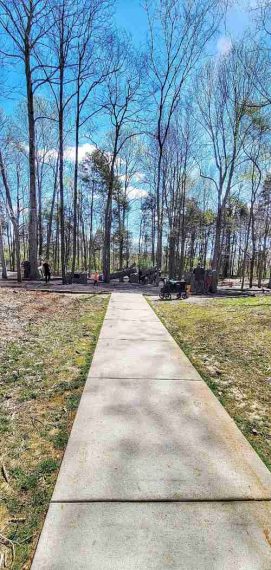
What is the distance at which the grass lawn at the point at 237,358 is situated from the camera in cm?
292

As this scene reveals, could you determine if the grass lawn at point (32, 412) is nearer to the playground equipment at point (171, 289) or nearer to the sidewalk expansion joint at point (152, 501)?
the sidewalk expansion joint at point (152, 501)

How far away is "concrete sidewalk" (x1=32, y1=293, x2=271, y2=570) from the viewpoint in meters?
1.50

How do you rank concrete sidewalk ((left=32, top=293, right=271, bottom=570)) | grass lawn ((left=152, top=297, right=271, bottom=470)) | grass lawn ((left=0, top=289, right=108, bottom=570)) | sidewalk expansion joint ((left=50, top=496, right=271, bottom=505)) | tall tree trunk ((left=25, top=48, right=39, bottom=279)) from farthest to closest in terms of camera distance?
1. tall tree trunk ((left=25, top=48, right=39, bottom=279))
2. grass lawn ((left=152, top=297, right=271, bottom=470))
3. sidewalk expansion joint ((left=50, top=496, right=271, bottom=505))
4. grass lawn ((left=0, top=289, right=108, bottom=570))
5. concrete sidewalk ((left=32, top=293, right=271, bottom=570))

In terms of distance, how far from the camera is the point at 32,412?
290cm

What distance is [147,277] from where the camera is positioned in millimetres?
24781

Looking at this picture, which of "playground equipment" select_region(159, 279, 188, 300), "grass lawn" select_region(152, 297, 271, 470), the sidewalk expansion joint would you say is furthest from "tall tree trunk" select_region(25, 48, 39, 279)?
the sidewalk expansion joint

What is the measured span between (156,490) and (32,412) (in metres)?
1.44

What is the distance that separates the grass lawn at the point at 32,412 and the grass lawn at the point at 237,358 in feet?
4.87

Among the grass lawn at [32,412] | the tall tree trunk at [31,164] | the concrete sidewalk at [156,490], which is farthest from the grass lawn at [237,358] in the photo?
the tall tree trunk at [31,164]

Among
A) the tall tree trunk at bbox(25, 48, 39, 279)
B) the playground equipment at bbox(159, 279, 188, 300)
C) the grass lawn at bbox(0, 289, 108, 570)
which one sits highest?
the tall tree trunk at bbox(25, 48, 39, 279)

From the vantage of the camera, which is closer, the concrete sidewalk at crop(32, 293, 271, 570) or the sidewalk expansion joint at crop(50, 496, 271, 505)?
the concrete sidewalk at crop(32, 293, 271, 570)

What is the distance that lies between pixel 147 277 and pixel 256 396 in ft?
70.3

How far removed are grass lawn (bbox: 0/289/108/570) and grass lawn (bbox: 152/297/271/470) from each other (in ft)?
4.87

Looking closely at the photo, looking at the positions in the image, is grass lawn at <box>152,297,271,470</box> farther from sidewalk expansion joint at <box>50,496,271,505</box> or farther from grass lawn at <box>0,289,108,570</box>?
grass lawn at <box>0,289,108,570</box>
